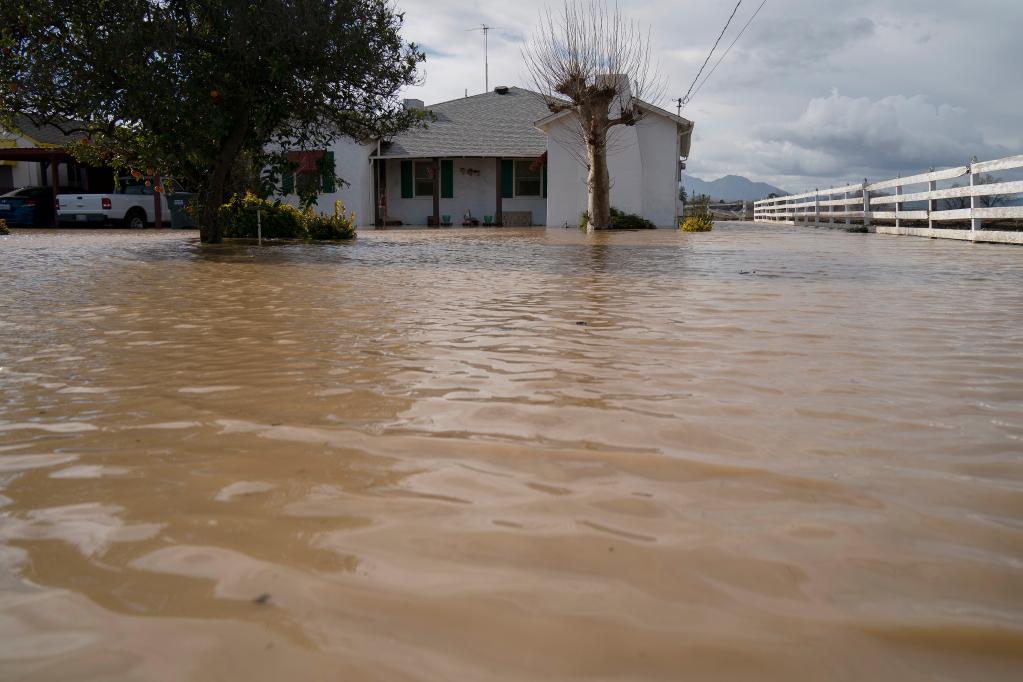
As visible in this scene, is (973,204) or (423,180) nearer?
(973,204)

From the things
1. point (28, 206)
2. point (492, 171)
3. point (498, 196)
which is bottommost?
point (28, 206)

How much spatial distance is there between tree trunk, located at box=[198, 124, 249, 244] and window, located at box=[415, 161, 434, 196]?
14.9m

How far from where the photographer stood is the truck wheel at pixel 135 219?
28.1m

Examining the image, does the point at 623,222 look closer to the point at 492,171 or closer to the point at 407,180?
the point at 492,171

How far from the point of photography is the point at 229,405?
323 centimetres

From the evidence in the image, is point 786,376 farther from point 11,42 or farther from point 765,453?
point 11,42

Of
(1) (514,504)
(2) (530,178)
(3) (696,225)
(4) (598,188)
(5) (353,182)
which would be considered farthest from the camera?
(2) (530,178)

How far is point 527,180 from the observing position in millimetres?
30938

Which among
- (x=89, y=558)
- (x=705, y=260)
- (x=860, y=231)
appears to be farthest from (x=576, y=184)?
(x=89, y=558)

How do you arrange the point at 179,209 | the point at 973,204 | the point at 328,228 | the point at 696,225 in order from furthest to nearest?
the point at 179,209 → the point at 696,225 → the point at 328,228 → the point at 973,204

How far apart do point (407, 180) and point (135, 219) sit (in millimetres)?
9833

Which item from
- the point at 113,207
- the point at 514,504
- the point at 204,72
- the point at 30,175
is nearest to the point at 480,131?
the point at 113,207

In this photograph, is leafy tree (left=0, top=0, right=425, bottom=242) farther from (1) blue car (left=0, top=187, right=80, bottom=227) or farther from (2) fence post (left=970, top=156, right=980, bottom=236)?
(1) blue car (left=0, top=187, right=80, bottom=227)

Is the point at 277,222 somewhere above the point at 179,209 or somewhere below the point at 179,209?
below
